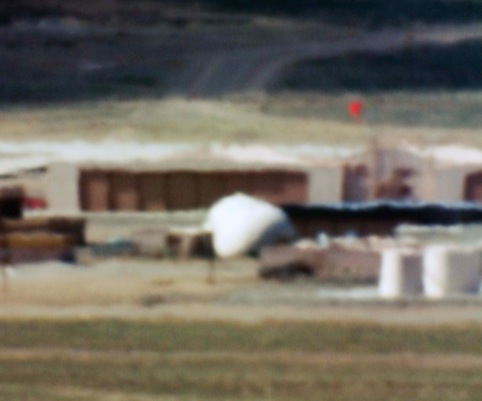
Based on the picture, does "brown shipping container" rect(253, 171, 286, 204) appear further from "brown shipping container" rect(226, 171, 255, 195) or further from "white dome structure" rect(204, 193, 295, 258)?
"white dome structure" rect(204, 193, 295, 258)

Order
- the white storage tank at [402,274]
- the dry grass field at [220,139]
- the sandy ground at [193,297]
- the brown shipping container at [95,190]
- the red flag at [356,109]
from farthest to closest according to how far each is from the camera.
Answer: the red flag at [356,109], the brown shipping container at [95,190], the white storage tank at [402,274], the sandy ground at [193,297], the dry grass field at [220,139]

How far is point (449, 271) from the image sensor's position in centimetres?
1769

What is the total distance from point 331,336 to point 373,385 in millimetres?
1808

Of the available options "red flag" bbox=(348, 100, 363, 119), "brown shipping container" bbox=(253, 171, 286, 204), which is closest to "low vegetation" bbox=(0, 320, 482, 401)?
"brown shipping container" bbox=(253, 171, 286, 204)

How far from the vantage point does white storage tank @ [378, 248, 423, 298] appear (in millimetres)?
17625

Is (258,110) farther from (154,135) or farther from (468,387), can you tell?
(468,387)

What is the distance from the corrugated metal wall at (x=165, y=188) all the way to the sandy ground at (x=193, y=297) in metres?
4.50

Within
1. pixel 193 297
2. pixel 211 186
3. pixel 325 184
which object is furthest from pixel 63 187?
pixel 193 297

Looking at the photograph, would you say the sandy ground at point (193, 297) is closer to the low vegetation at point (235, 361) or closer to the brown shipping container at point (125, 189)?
the low vegetation at point (235, 361)

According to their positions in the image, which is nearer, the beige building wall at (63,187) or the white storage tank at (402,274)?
the white storage tank at (402,274)

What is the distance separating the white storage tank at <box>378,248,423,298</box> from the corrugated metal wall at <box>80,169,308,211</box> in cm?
717

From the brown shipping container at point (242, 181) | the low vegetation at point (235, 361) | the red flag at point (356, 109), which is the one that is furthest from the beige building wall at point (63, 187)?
the red flag at point (356, 109)

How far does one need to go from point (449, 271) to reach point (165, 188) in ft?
28.9

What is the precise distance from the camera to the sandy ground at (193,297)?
16031mm
